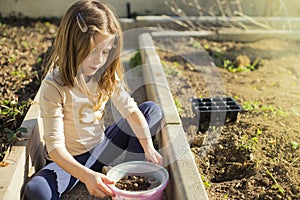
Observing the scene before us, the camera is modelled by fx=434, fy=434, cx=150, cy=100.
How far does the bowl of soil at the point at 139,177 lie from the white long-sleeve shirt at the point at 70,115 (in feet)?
1.01

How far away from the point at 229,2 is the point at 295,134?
3640 mm

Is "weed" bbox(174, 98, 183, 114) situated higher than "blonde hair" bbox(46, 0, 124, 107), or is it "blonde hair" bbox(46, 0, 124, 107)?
"blonde hair" bbox(46, 0, 124, 107)

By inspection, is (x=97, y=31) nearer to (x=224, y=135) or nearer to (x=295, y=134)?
(x=224, y=135)

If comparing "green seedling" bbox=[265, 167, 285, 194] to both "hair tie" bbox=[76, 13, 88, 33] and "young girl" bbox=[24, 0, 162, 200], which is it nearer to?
"young girl" bbox=[24, 0, 162, 200]

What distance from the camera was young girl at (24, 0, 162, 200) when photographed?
2.16 m

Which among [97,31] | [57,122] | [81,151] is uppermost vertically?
[97,31]

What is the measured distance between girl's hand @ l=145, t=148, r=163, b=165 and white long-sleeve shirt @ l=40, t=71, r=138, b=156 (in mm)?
278

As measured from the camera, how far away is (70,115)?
2.40 metres

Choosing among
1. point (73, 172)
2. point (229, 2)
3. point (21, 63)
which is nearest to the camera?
point (73, 172)

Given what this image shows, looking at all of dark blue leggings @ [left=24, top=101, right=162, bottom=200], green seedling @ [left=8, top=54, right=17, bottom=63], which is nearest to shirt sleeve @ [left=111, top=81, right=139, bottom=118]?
dark blue leggings @ [left=24, top=101, right=162, bottom=200]

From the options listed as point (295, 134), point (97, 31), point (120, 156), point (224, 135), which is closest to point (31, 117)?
point (120, 156)

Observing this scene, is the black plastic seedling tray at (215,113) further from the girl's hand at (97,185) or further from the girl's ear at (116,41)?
the girl's hand at (97,185)

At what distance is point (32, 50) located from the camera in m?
4.25

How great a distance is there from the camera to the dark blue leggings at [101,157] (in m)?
2.17
